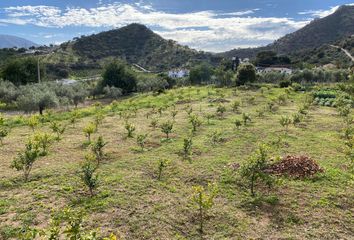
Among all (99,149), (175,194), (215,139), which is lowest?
(175,194)

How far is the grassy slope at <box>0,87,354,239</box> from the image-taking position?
11.4 metres

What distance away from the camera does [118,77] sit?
213 ft

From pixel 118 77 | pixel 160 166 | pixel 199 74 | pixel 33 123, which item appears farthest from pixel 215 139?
pixel 199 74

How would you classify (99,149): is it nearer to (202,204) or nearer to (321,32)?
(202,204)

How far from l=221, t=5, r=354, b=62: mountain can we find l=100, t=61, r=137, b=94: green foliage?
325 ft

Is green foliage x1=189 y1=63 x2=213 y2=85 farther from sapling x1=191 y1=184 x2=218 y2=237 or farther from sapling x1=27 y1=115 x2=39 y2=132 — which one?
sapling x1=191 y1=184 x2=218 y2=237

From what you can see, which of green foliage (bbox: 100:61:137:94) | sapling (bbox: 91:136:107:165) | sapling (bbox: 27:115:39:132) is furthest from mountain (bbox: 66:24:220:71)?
sapling (bbox: 91:136:107:165)

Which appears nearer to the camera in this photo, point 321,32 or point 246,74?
point 246,74

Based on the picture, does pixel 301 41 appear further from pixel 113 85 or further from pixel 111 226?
pixel 111 226

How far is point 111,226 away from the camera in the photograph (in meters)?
11.3

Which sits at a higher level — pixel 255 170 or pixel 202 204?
pixel 255 170

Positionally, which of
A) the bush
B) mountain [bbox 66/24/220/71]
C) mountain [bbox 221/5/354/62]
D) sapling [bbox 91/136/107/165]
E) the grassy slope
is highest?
mountain [bbox 221/5/354/62]

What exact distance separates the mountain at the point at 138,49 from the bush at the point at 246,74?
196 ft

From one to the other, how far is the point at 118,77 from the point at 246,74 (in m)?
23.5
